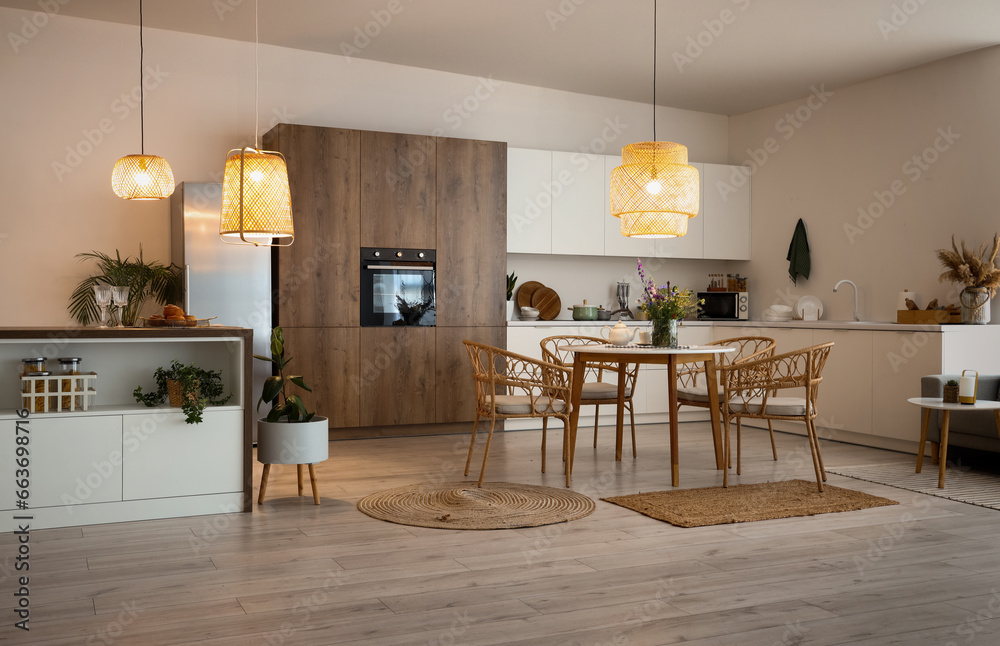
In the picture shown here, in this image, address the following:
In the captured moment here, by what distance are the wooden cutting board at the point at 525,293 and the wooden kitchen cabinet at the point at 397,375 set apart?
3.55ft

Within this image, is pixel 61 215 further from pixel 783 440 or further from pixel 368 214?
pixel 783 440

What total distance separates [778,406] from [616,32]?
287cm

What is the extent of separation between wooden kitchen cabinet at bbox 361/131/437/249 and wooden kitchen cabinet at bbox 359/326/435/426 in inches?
26.8

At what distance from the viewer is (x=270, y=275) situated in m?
5.70

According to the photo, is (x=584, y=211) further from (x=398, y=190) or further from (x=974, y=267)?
(x=974, y=267)

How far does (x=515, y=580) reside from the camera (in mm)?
2898

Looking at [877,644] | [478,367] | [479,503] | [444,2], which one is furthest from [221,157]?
[877,644]

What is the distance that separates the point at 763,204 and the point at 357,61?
153 inches

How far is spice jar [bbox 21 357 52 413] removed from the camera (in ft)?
11.6

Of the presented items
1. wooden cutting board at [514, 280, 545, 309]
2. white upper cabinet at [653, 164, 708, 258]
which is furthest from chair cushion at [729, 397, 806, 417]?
white upper cabinet at [653, 164, 708, 258]

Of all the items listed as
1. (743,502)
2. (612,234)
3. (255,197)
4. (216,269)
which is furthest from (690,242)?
(255,197)
